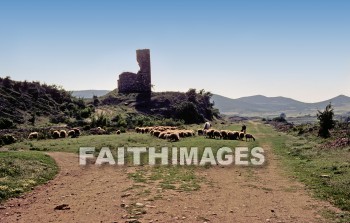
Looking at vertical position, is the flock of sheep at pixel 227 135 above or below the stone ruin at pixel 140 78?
below

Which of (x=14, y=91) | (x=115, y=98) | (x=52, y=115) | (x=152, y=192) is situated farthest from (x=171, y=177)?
(x=115, y=98)

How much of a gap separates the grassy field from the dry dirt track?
1.68ft

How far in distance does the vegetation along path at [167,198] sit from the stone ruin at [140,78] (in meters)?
90.3

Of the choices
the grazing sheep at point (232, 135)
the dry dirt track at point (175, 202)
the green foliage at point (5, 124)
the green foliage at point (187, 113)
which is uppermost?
the green foliage at point (187, 113)

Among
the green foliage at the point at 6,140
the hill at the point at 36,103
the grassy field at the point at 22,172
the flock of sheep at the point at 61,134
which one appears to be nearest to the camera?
the grassy field at the point at 22,172

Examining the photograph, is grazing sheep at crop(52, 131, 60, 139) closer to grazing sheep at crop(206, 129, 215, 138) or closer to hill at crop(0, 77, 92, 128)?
hill at crop(0, 77, 92, 128)

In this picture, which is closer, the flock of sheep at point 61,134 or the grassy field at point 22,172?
the grassy field at point 22,172

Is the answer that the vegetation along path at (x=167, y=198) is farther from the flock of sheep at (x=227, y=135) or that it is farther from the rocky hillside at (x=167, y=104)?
the rocky hillside at (x=167, y=104)

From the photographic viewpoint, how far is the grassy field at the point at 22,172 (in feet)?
50.0

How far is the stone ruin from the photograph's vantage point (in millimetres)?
109625

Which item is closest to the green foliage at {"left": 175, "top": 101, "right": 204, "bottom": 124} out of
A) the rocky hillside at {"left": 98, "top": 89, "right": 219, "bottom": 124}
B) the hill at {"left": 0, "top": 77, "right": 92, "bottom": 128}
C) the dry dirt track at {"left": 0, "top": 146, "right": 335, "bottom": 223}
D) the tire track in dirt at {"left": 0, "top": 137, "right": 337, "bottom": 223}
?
the rocky hillside at {"left": 98, "top": 89, "right": 219, "bottom": 124}

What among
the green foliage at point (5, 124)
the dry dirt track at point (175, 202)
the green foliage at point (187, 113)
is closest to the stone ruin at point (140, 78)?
the green foliage at point (187, 113)

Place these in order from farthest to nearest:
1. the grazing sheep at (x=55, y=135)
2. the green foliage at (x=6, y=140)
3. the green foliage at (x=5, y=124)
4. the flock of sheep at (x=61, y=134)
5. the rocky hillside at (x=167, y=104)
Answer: the rocky hillside at (x=167, y=104) < the green foliage at (x=5, y=124) < the grazing sheep at (x=55, y=135) < the flock of sheep at (x=61, y=134) < the green foliage at (x=6, y=140)

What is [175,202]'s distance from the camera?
13.5m
